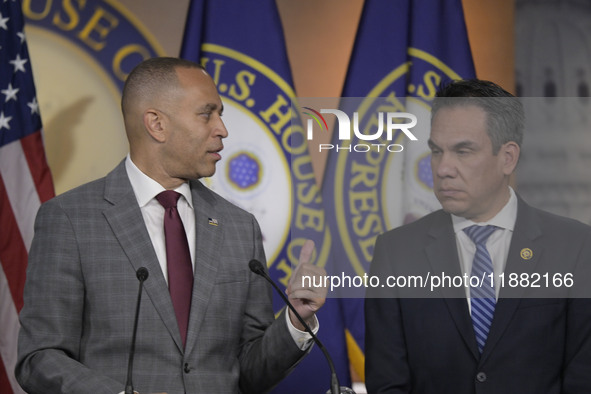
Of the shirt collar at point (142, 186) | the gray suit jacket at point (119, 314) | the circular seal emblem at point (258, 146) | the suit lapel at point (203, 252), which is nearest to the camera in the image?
the gray suit jacket at point (119, 314)

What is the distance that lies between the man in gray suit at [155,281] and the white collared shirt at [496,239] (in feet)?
1.83

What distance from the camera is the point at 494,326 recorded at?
8.18 ft

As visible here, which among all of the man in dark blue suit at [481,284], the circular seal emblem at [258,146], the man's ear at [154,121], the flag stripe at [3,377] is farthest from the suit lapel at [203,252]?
the flag stripe at [3,377]

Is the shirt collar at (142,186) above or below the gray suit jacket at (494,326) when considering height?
above

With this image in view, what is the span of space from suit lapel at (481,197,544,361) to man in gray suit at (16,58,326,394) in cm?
61

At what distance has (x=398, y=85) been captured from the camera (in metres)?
3.11

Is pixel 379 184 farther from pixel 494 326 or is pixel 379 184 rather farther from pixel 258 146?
pixel 258 146

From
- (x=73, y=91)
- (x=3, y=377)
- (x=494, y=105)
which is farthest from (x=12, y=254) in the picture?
(x=494, y=105)

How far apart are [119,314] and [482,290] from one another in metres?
1.17

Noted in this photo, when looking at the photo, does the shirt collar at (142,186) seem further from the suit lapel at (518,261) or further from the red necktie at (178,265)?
the suit lapel at (518,261)

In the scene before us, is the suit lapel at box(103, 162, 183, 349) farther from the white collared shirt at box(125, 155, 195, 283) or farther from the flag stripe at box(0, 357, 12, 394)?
the flag stripe at box(0, 357, 12, 394)

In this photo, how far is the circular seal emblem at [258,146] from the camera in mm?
3795

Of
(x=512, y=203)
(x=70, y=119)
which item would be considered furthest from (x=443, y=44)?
(x=70, y=119)

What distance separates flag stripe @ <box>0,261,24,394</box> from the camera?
11.8ft
